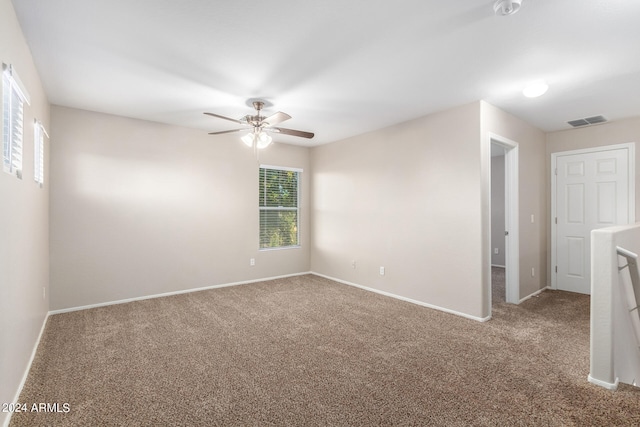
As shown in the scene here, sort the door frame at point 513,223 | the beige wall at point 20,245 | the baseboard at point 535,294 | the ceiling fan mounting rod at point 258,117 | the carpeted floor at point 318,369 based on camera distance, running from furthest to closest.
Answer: the baseboard at point 535,294, the door frame at point 513,223, the ceiling fan mounting rod at point 258,117, the carpeted floor at point 318,369, the beige wall at point 20,245

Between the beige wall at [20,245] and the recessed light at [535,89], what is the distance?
13.5 ft

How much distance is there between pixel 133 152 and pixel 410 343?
4.22 meters

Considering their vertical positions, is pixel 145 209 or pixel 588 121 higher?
pixel 588 121

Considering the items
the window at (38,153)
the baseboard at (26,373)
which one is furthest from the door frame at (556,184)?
the window at (38,153)

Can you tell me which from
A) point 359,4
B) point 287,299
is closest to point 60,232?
point 287,299

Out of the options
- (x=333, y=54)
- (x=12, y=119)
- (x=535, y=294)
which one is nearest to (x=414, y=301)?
(x=535, y=294)

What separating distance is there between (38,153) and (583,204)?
6854mm

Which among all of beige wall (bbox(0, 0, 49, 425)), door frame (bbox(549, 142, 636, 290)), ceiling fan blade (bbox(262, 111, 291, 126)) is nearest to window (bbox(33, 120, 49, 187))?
beige wall (bbox(0, 0, 49, 425))

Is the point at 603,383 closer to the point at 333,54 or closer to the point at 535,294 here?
the point at 535,294

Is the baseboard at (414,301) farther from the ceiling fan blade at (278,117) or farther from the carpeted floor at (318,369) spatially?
the ceiling fan blade at (278,117)

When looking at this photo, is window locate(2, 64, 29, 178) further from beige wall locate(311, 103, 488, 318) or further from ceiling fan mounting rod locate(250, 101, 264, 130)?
beige wall locate(311, 103, 488, 318)

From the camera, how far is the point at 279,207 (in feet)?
18.8

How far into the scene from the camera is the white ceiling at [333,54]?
1979 millimetres

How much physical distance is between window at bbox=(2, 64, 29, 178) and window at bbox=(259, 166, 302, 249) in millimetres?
3464
